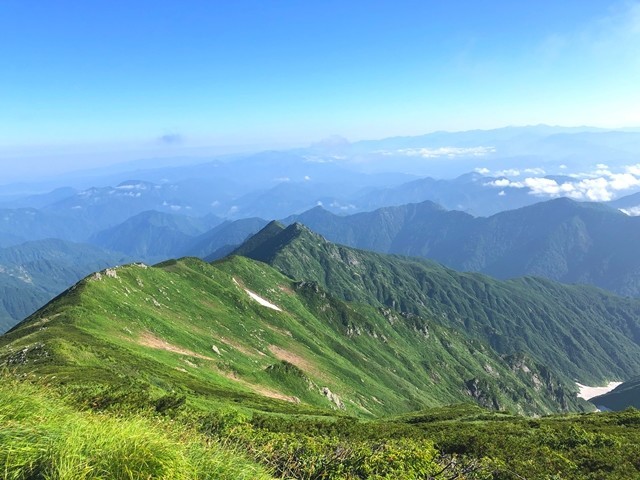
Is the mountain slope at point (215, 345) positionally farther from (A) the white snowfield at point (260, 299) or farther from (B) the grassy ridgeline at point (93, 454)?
(B) the grassy ridgeline at point (93, 454)

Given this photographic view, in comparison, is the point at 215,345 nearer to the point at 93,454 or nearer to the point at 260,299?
the point at 260,299

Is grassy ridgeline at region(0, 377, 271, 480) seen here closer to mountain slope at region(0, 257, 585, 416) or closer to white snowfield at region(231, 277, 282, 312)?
mountain slope at region(0, 257, 585, 416)

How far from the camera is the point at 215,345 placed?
100 meters

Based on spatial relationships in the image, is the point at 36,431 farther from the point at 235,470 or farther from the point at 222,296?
the point at 222,296

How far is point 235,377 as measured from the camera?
89062 millimetres

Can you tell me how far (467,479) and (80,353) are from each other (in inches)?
2286

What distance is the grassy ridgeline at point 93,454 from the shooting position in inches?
278

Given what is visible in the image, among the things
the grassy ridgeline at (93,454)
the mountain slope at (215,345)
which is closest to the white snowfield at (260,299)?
the mountain slope at (215,345)

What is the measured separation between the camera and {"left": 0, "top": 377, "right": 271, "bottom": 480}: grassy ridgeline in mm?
7055

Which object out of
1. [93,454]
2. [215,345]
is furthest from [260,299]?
[93,454]

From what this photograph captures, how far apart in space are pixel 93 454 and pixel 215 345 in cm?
9784

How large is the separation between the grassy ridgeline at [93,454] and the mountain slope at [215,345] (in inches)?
1300

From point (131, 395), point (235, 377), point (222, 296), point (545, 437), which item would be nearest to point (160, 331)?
point (235, 377)

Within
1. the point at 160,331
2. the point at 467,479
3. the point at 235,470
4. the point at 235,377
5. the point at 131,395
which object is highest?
the point at 235,470
